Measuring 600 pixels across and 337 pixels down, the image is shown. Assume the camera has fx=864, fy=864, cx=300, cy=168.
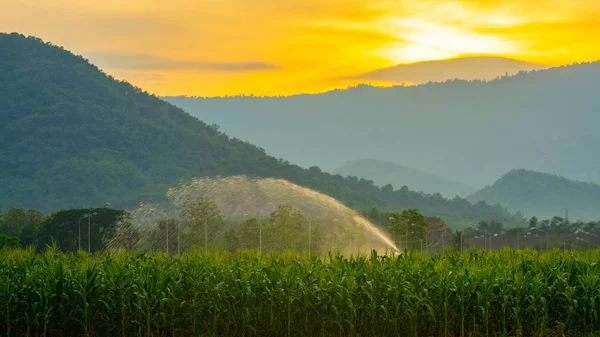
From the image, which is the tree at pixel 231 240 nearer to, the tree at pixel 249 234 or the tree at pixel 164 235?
the tree at pixel 249 234

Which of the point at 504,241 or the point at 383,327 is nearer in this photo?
the point at 383,327

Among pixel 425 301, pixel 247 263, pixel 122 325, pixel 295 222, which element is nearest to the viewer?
pixel 122 325

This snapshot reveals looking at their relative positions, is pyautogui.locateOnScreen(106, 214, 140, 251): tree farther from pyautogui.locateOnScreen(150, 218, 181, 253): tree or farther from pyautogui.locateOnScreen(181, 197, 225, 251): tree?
pyautogui.locateOnScreen(181, 197, 225, 251): tree

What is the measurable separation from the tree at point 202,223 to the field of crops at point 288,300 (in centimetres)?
6483

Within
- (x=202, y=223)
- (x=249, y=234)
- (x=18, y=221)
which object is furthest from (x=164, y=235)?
(x=18, y=221)

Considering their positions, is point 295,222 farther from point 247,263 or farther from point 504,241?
point 504,241

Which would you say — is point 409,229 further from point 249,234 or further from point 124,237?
point 124,237

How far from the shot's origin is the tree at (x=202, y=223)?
93.0 metres

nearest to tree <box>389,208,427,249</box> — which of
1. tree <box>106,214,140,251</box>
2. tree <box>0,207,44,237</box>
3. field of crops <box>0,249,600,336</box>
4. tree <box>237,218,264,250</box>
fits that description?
tree <box>237,218,264,250</box>

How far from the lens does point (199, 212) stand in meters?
103

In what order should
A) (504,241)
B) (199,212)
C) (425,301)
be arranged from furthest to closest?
1. (504,241)
2. (199,212)
3. (425,301)

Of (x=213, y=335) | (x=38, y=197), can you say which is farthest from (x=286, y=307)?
(x=38, y=197)

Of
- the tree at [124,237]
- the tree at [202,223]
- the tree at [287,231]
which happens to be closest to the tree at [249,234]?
the tree at [287,231]

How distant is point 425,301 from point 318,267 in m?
3.46
